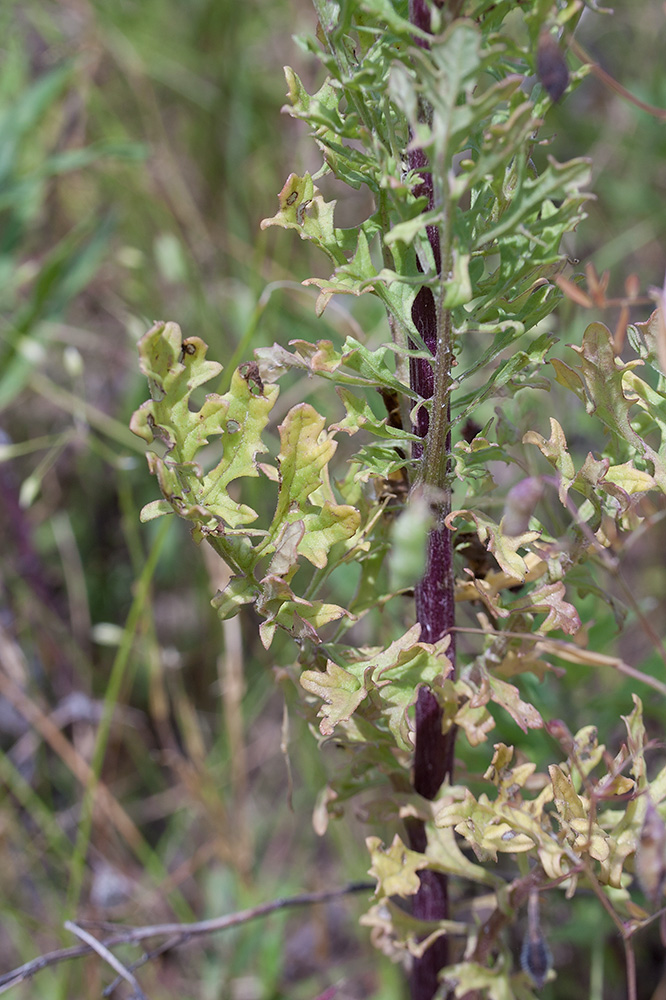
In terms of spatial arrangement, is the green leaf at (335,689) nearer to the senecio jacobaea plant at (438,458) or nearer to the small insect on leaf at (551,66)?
the senecio jacobaea plant at (438,458)

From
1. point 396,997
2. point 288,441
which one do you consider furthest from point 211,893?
point 288,441

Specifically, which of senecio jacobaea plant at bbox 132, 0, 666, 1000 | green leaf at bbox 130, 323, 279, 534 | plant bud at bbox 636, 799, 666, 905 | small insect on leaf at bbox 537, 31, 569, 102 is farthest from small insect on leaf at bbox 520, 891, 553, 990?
small insect on leaf at bbox 537, 31, 569, 102

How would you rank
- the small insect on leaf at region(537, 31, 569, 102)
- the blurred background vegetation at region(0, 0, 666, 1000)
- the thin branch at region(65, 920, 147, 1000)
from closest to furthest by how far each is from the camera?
the small insect on leaf at region(537, 31, 569, 102) → the thin branch at region(65, 920, 147, 1000) → the blurred background vegetation at region(0, 0, 666, 1000)

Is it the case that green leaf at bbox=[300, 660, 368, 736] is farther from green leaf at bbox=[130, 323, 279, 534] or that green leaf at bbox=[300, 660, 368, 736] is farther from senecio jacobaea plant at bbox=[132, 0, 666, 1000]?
green leaf at bbox=[130, 323, 279, 534]

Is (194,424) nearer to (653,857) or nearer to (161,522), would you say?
(653,857)

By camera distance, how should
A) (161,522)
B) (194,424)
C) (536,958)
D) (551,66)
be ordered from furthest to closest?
(161,522) < (536,958) < (194,424) < (551,66)

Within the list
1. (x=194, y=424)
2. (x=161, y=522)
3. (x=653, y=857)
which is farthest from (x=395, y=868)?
(x=161, y=522)

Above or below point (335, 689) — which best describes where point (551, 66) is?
above
